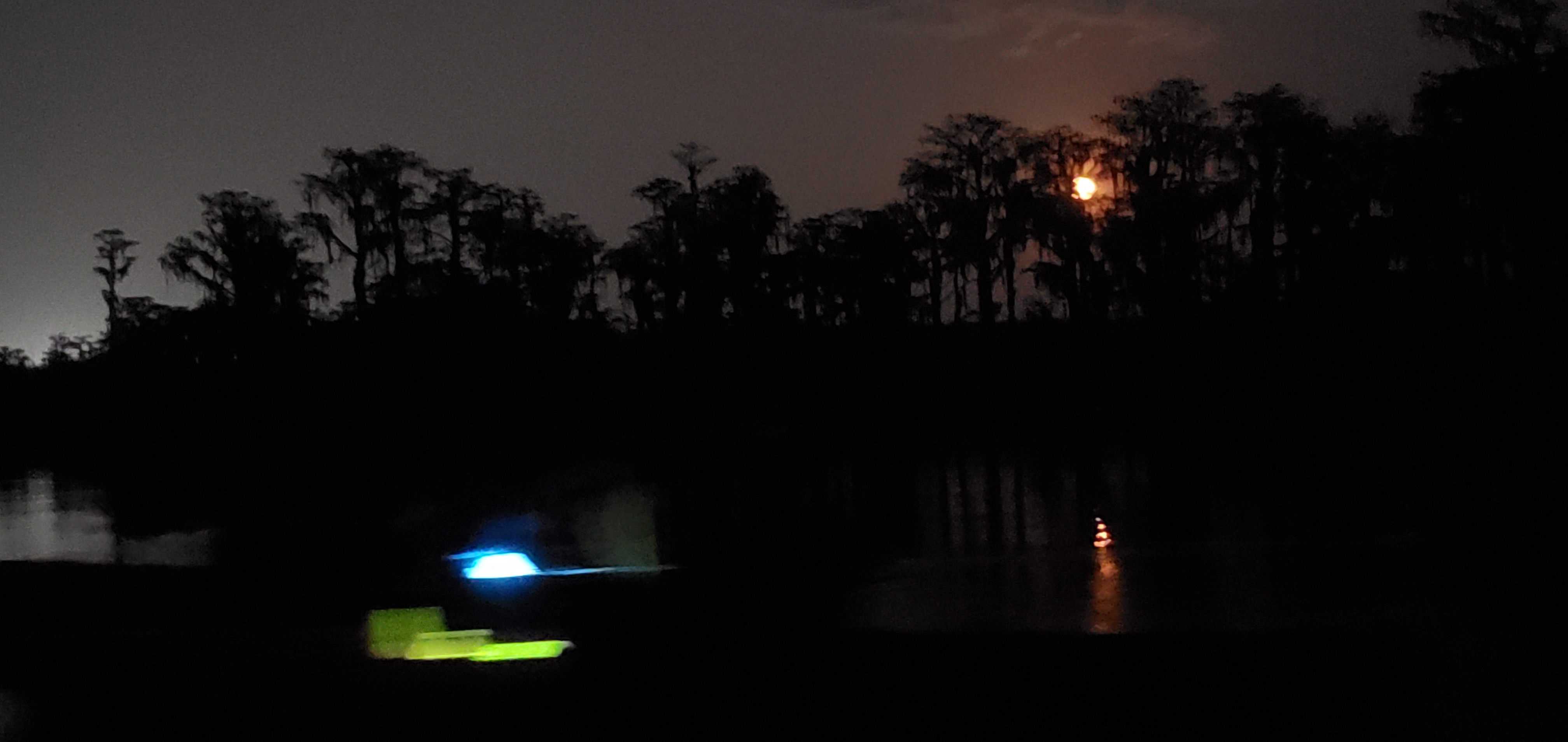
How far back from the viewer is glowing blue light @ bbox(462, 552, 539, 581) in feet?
16.3

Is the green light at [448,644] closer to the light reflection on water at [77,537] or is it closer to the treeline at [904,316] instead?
the light reflection on water at [77,537]

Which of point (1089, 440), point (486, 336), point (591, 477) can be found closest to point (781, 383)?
point (486, 336)

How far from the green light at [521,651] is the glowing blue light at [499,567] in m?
0.95

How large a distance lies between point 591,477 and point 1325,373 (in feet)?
67.7

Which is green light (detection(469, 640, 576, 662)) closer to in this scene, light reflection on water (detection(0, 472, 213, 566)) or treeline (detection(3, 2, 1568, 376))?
light reflection on water (detection(0, 472, 213, 566))

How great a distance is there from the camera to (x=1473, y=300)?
32188 mm

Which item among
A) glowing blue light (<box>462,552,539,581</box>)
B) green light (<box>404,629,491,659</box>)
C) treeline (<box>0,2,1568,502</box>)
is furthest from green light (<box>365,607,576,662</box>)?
treeline (<box>0,2,1568,502</box>)

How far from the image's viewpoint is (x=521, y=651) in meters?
3.76

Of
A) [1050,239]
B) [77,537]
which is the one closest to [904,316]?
[1050,239]

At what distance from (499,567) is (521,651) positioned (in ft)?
4.25

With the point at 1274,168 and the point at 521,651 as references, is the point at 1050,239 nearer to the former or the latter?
the point at 1274,168

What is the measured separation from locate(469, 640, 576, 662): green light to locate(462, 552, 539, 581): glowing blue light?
3.13 ft

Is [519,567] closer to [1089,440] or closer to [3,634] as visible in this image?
[3,634]

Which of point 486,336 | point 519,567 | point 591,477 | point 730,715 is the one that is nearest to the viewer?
point 730,715
